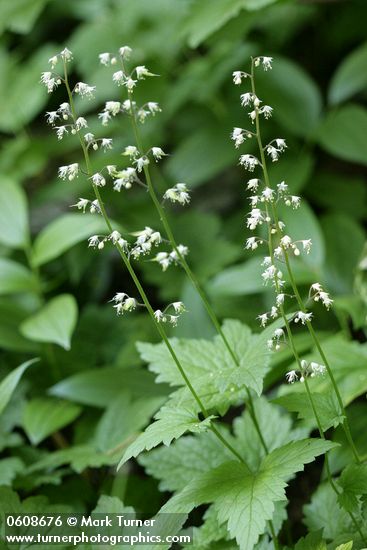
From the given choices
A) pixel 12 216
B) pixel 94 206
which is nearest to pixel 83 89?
pixel 94 206

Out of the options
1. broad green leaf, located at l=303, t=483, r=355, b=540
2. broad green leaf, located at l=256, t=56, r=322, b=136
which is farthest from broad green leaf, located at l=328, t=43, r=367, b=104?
broad green leaf, located at l=303, t=483, r=355, b=540

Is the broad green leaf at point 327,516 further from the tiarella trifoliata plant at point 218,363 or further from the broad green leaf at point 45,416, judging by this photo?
the broad green leaf at point 45,416

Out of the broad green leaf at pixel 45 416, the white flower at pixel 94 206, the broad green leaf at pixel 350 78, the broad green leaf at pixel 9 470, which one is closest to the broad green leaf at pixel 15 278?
the broad green leaf at pixel 45 416

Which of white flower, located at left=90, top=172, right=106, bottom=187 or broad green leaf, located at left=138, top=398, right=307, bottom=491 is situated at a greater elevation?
white flower, located at left=90, top=172, right=106, bottom=187

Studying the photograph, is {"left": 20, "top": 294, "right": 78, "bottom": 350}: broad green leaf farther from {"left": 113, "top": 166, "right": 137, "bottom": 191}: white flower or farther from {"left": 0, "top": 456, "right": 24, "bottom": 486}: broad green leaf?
{"left": 113, "top": 166, "right": 137, "bottom": 191}: white flower

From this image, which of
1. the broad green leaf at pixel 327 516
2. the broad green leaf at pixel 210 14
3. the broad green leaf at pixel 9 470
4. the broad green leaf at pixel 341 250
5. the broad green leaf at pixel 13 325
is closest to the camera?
the broad green leaf at pixel 327 516
